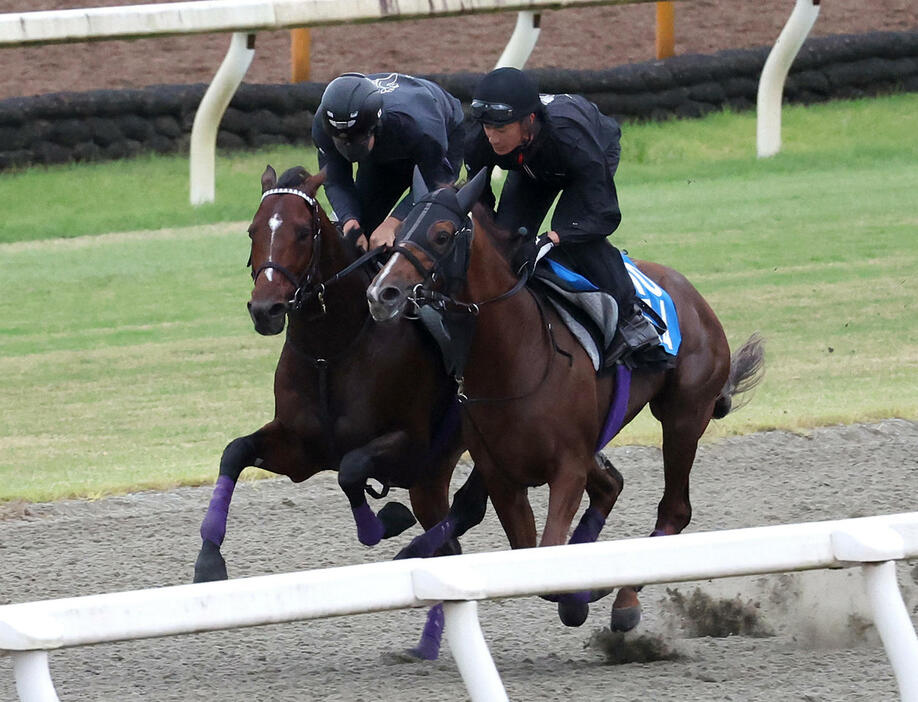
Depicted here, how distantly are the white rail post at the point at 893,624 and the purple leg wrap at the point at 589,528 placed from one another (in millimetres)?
2006

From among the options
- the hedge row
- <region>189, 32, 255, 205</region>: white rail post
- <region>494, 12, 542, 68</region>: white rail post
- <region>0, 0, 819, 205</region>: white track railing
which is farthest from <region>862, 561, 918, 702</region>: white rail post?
the hedge row

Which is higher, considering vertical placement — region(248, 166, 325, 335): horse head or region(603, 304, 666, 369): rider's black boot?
region(248, 166, 325, 335): horse head

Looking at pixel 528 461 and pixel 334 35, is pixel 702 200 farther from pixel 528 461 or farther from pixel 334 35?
pixel 528 461

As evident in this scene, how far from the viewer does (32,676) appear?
3.29 m

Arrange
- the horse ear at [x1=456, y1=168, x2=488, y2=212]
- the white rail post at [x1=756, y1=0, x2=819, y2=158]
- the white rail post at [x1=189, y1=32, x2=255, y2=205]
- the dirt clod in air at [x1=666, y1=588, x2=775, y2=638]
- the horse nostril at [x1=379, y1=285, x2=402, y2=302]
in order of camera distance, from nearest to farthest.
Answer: the horse nostril at [x1=379, y1=285, x2=402, y2=302], the horse ear at [x1=456, y1=168, x2=488, y2=212], the dirt clod in air at [x1=666, y1=588, x2=775, y2=638], the white rail post at [x1=189, y1=32, x2=255, y2=205], the white rail post at [x1=756, y1=0, x2=819, y2=158]

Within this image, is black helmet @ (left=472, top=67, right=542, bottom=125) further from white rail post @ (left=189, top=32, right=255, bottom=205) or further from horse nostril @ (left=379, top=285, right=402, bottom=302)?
white rail post @ (left=189, top=32, right=255, bottom=205)

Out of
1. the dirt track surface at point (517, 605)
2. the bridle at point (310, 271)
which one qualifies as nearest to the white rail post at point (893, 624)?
the dirt track surface at point (517, 605)

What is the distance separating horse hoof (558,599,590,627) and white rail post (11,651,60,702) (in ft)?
7.01

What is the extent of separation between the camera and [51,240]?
13195 millimetres

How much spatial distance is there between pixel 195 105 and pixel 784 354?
Answer: 5842mm

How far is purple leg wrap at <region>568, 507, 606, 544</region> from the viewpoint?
565cm

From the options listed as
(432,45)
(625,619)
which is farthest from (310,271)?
(432,45)

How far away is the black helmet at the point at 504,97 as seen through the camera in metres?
5.06

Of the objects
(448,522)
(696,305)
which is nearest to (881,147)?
(696,305)
